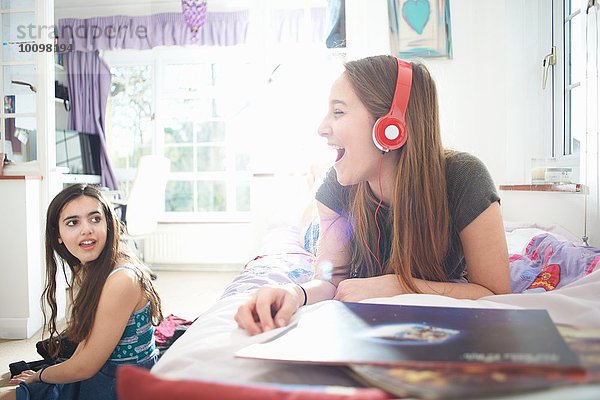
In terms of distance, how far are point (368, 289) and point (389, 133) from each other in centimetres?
30

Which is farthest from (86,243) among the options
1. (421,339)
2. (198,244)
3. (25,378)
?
(198,244)

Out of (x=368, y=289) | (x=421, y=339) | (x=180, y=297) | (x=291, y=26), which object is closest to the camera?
(x=421, y=339)

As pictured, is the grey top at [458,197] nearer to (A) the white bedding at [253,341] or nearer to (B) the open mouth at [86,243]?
(A) the white bedding at [253,341]

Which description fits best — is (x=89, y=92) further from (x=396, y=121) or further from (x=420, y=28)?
(x=396, y=121)

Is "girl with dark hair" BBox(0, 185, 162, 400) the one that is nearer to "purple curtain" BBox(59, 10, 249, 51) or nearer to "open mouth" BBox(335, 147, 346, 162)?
"open mouth" BBox(335, 147, 346, 162)

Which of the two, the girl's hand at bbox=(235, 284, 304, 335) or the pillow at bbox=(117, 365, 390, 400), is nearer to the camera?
the pillow at bbox=(117, 365, 390, 400)

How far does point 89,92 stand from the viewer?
15.9 feet

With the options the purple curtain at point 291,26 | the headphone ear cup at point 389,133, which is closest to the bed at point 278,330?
the headphone ear cup at point 389,133

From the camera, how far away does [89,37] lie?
4781mm

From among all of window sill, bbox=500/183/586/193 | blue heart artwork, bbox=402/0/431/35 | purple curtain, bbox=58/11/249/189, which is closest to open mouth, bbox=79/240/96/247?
window sill, bbox=500/183/586/193

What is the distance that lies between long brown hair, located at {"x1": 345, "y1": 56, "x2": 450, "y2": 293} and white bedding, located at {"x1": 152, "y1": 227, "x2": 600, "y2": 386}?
0.18 meters

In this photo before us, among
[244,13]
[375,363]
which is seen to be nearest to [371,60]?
[375,363]

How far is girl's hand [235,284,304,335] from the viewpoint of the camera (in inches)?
26.5

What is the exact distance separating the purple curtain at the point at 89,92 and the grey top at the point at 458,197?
4066mm
